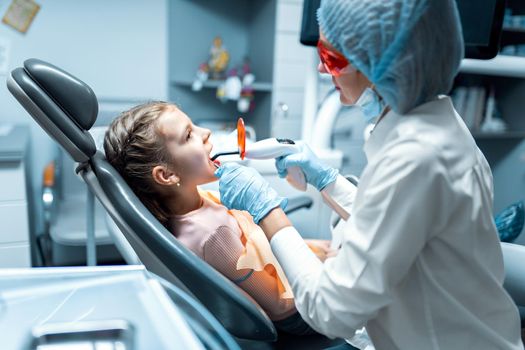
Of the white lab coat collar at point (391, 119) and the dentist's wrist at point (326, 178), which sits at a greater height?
the white lab coat collar at point (391, 119)

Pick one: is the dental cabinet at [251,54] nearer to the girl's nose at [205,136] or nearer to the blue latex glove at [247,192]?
the girl's nose at [205,136]

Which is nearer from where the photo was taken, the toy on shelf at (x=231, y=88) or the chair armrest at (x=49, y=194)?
the chair armrest at (x=49, y=194)

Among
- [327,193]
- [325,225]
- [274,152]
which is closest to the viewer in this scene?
[274,152]

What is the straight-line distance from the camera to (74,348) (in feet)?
1.98

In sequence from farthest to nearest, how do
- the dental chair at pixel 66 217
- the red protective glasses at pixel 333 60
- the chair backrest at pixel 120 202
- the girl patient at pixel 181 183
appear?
the dental chair at pixel 66 217 → the girl patient at pixel 181 183 → the chair backrest at pixel 120 202 → the red protective glasses at pixel 333 60

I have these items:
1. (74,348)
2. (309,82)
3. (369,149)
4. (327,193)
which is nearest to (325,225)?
(309,82)

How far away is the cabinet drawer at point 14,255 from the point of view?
1.89m

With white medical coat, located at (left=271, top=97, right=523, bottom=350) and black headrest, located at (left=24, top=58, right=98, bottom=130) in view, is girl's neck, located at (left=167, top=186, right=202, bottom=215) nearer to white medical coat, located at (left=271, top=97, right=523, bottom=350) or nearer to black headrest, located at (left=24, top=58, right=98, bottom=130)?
black headrest, located at (left=24, top=58, right=98, bottom=130)

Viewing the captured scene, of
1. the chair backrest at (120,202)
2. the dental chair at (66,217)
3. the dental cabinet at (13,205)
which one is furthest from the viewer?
→ the dental chair at (66,217)

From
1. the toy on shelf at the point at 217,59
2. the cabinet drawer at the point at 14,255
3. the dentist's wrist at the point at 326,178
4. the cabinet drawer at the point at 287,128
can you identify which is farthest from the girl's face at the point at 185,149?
the toy on shelf at the point at 217,59

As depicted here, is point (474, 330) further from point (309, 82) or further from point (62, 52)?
point (62, 52)

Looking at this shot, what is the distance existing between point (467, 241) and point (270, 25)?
2.12m

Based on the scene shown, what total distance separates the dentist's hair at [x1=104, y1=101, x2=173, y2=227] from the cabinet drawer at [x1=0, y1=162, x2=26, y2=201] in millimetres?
978

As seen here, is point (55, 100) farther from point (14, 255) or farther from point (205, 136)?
point (14, 255)
